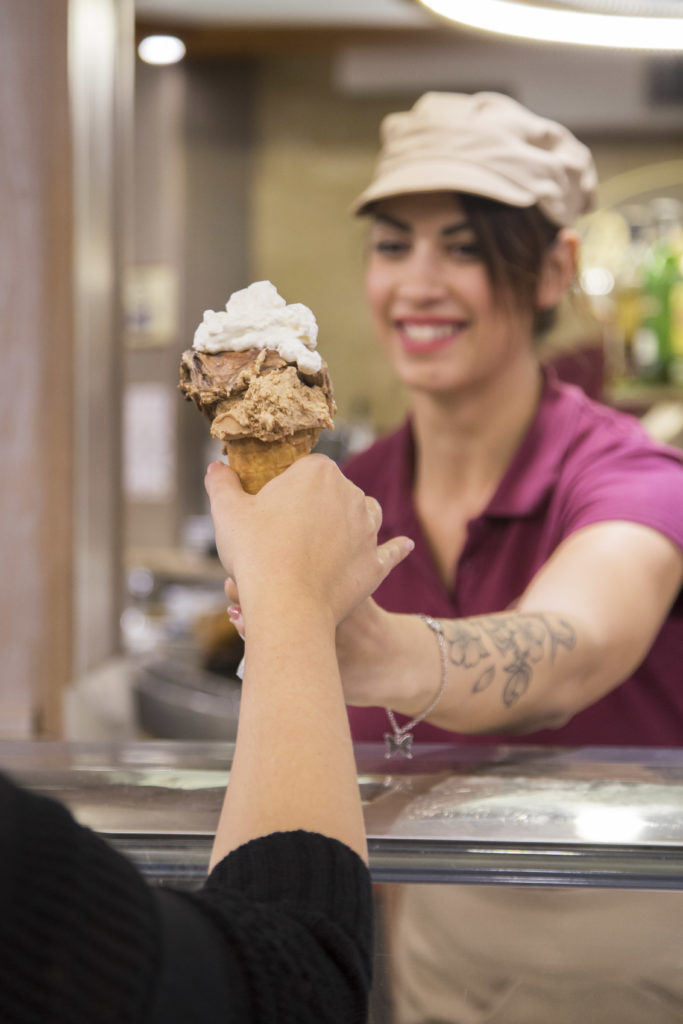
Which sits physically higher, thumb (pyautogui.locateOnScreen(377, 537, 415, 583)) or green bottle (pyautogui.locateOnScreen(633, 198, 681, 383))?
green bottle (pyautogui.locateOnScreen(633, 198, 681, 383))

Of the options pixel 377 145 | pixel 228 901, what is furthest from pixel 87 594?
pixel 377 145

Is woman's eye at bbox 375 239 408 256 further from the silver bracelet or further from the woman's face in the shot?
the silver bracelet

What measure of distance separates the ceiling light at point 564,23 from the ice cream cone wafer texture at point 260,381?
1.88 ft

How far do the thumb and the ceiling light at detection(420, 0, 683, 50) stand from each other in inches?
28.7

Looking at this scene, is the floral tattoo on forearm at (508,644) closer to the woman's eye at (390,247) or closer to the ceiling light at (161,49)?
the woman's eye at (390,247)

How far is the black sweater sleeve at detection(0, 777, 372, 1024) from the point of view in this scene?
1.64 feet

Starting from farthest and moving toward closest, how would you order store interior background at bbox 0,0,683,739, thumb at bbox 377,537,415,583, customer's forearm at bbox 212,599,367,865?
store interior background at bbox 0,0,683,739
thumb at bbox 377,537,415,583
customer's forearm at bbox 212,599,367,865

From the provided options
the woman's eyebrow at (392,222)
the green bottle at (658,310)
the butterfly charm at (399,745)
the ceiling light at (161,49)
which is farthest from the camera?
the ceiling light at (161,49)

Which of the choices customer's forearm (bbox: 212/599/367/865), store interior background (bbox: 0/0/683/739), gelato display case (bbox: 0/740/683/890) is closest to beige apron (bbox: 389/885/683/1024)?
gelato display case (bbox: 0/740/683/890)

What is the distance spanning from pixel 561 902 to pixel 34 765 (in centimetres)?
51

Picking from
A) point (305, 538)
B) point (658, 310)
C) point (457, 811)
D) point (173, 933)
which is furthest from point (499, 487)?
point (658, 310)

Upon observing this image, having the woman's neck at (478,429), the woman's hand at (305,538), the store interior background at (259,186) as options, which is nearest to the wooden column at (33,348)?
the store interior background at (259,186)

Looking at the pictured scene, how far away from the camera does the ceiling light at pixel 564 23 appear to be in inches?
47.4

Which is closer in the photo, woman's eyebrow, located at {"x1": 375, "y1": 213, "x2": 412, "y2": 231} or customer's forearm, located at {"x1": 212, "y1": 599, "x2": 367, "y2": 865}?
customer's forearm, located at {"x1": 212, "y1": 599, "x2": 367, "y2": 865}
